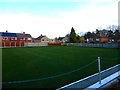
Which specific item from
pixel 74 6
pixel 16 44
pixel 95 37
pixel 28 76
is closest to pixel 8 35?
pixel 16 44

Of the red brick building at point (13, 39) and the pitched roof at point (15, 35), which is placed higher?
the pitched roof at point (15, 35)

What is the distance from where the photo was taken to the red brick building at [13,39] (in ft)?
182

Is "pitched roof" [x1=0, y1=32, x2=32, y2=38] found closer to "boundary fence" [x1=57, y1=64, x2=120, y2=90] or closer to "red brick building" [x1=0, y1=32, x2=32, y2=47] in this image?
"red brick building" [x1=0, y1=32, x2=32, y2=47]

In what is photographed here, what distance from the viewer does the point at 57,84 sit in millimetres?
6273

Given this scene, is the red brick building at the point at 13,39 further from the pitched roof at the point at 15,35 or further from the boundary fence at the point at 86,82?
the boundary fence at the point at 86,82

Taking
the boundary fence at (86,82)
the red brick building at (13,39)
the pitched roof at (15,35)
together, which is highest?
the pitched roof at (15,35)

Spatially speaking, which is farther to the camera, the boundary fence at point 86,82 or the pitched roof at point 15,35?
the pitched roof at point 15,35

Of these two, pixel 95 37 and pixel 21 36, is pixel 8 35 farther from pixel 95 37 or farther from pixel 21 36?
pixel 95 37

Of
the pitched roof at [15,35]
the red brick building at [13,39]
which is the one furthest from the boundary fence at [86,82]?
the pitched roof at [15,35]

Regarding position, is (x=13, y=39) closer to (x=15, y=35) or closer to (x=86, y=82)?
(x=15, y=35)

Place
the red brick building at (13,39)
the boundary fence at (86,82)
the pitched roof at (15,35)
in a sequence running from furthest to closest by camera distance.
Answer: the pitched roof at (15,35) < the red brick building at (13,39) < the boundary fence at (86,82)

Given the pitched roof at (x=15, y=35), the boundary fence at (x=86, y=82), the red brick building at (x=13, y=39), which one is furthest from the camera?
the pitched roof at (x=15, y=35)

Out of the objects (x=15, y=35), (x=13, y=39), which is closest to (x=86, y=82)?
(x=13, y=39)

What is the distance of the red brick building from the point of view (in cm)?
5557
